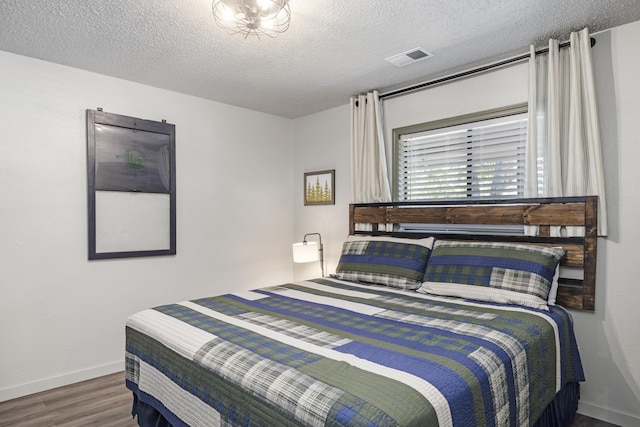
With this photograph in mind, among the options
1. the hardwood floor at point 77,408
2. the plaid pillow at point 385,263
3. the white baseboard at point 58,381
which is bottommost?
the hardwood floor at point 77,408

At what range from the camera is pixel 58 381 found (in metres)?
2.85

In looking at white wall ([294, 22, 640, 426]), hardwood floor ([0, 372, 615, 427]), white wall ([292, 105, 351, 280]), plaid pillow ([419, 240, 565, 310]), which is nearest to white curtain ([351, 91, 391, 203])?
white wall ([292, 105, 351, 280])

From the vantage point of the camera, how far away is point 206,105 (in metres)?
3.74

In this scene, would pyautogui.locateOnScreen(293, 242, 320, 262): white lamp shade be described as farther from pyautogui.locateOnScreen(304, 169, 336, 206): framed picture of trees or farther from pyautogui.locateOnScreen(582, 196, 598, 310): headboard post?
pyautogui.locateOnScreen(582, 196, 598, 310): headboard post

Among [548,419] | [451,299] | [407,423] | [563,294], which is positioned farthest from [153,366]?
[563,294]

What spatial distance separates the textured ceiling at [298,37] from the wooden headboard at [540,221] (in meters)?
1.09

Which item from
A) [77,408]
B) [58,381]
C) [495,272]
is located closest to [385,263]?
[495,272]

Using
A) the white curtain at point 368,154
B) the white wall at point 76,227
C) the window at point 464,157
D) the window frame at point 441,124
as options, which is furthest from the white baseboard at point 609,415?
the white wall at point 76,227

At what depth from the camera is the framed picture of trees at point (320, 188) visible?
4059 mm

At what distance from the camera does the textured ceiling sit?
6.86ft

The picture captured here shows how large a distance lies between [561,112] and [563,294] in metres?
1.20

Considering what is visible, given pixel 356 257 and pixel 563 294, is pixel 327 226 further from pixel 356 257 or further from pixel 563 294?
pixel 563 294

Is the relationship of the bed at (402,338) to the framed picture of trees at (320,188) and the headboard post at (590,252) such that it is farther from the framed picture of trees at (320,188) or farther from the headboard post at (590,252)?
the framed picture of trees at (320,188)

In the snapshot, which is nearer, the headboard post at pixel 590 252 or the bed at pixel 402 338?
the bed at pixel 402 338
